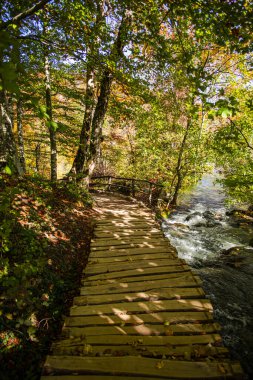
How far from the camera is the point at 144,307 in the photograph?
13.3 ft

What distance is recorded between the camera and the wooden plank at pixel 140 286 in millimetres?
4535


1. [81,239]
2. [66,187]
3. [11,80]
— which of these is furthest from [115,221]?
[11,80]

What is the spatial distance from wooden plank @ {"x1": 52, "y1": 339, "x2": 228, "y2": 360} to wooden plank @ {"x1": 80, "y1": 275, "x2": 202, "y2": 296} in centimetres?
124

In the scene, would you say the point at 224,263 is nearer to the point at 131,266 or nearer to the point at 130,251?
the point at 130,251

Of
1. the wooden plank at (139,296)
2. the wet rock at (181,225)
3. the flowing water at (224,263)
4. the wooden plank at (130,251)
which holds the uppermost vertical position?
the wooden plank at (130,251)

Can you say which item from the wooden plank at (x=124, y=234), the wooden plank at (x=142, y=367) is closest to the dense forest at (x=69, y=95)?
the wooden plank at (x=124, y=234)

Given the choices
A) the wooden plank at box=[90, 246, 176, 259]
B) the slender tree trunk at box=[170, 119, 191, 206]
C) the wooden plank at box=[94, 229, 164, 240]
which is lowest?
the wooden plank at box=[90, 246, 176, 259]

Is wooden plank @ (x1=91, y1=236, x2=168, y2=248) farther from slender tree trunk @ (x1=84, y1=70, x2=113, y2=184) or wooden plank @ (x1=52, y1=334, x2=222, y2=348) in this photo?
slender tree trunk @ (x1=84, y1=70, x2=113, y2=184)

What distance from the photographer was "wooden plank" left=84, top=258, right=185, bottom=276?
17.3 feet

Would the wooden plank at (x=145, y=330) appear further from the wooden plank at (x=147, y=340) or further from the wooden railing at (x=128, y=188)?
the wooden railing at (x=128, y=188)

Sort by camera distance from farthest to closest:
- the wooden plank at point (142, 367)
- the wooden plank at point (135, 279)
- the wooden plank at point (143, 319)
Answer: the wooden plank at point (135, 279), the wooden plank at point (143, 319), the wooden plank at point (142, 367)

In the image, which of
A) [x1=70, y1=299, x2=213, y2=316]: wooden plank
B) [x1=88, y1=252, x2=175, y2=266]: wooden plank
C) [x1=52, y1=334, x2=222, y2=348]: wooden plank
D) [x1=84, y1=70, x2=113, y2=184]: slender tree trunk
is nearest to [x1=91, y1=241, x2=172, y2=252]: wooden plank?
[x1=88, y1=252, x2=175, y2=266]: wooden plank

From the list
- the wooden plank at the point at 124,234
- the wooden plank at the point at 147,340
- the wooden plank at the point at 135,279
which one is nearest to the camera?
the wooden plank at the point at 147,340

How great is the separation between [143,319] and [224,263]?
6902 mm
